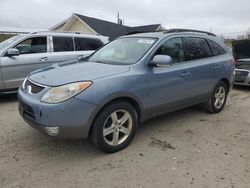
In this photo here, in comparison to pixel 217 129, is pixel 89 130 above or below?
above

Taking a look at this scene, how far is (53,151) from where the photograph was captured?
383cm

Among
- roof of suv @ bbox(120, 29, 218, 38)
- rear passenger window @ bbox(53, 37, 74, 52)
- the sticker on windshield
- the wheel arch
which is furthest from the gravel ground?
rear passenger window @ bbox(53, 37, 74, 52)

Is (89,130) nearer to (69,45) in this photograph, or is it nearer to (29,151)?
(29,151)

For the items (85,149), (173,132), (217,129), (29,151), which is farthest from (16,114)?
(217,129)

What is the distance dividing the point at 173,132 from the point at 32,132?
2398 millimetres

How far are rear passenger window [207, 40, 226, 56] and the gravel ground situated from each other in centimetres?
155

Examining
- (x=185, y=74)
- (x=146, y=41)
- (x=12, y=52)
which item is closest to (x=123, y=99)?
(x=146, y=41)

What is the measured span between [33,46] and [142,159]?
4.87 meters

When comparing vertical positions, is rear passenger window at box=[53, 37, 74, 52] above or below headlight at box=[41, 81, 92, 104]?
above

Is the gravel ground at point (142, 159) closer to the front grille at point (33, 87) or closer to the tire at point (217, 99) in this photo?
the tire at point (217, 99)

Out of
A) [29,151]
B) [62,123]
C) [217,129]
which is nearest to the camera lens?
[62,123]

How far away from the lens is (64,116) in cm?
326

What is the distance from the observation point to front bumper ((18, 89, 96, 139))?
3.24m

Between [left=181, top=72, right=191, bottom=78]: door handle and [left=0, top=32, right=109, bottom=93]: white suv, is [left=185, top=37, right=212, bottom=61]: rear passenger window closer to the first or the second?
[left=181, top=72, right=191, bottom=78]: door handle
